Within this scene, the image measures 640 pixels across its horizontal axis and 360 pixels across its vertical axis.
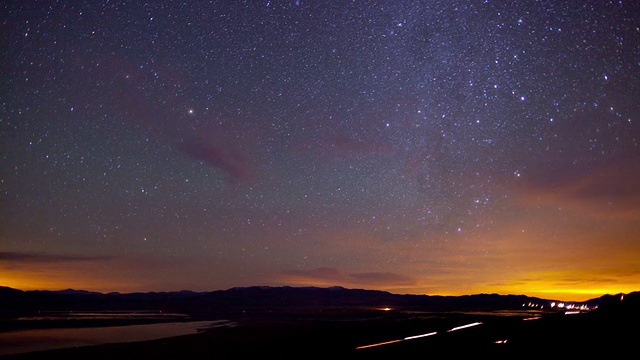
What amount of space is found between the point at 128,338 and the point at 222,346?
9481mm

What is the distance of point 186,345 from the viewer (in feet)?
91.1

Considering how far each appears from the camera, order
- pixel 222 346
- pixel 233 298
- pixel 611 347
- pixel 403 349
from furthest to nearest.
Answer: pixel 233 298, pixel 222 346, pixel 403 349, pixel 611 347

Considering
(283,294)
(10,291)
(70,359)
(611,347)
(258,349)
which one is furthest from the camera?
(283,294)

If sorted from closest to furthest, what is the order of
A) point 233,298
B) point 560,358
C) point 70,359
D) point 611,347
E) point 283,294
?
point 560,358, point 611,347, point 70,359, point 233,298, point 283,294

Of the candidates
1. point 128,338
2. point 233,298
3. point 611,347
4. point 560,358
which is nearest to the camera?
point 560,358

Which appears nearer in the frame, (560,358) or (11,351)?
(560,358)

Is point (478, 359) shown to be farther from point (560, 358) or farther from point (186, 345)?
point (186, 345)

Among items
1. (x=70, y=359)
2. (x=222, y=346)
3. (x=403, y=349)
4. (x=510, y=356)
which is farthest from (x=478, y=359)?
(x=70, y=359)

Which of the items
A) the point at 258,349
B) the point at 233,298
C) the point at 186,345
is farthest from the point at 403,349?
the point at 233,298

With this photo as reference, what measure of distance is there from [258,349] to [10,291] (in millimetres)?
140838

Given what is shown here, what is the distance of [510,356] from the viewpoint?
50.3 feet

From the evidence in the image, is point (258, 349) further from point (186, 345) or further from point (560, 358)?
point (560, 358)

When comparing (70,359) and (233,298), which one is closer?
(70,359)

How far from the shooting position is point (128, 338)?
107 feet
